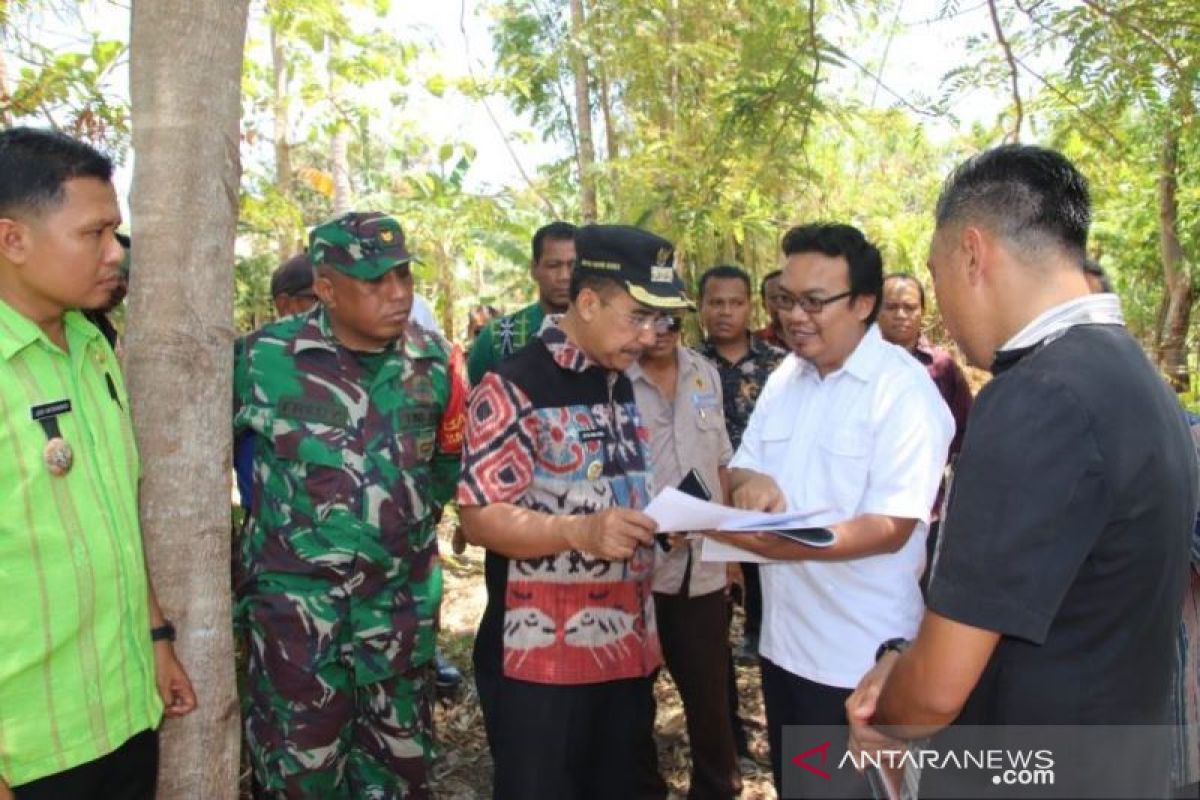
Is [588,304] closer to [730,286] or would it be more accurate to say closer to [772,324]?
[730,286]

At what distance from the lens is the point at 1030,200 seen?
1504 mm

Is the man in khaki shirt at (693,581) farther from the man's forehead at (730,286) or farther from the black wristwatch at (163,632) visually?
the black wristwatch at (163,632)

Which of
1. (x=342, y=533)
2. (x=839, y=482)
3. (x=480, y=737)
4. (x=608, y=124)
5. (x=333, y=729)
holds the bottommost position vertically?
(x=480, y=737)

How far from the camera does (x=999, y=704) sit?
1484 mm

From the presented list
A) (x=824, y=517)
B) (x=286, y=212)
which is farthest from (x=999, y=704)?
(x=286, y=212)

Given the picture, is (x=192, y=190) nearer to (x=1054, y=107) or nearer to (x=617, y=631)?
(x=617, y=631)

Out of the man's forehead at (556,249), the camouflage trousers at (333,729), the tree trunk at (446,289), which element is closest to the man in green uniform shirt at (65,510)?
the camouflage trousers at (333,729)

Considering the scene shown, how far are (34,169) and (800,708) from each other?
2.28 metres

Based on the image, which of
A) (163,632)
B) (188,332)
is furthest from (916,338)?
(163,632)

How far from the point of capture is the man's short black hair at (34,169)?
176 cm

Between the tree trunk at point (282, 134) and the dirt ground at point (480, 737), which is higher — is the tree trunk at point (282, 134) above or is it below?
above

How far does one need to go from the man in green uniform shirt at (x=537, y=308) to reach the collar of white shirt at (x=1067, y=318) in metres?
2.69

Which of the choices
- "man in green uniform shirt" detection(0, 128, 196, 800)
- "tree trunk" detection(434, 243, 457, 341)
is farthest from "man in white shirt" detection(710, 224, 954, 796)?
"tree trunk" detection(434, 243, 457, 341)

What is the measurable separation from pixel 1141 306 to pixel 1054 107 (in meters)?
12.4
